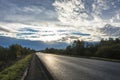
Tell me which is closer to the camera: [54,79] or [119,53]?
[54,79]

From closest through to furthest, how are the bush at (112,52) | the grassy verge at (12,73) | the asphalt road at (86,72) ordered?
the asphalt road at (86,72)
the grassy verge at (12,73)
the bush at (112,52)

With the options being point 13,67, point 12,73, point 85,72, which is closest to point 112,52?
point 13,67

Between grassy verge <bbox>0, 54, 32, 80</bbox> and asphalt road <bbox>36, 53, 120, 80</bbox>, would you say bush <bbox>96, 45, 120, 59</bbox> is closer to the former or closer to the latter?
asphalt road <bbox>36, 53, 120, 80</bbox>

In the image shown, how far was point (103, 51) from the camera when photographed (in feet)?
196

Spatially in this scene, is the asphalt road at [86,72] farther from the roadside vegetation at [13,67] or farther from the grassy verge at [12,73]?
the roadside vegetation at [13,67]

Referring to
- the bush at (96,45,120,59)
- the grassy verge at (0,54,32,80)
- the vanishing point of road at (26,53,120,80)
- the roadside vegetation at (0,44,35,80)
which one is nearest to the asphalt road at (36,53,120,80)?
the vanishing point of road at (26,53,120,80)

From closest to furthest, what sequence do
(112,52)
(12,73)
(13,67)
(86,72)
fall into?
(86,72)
(12,73)
(13,67)
(112,52)

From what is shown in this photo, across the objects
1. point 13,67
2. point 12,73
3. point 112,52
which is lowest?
point 12,73

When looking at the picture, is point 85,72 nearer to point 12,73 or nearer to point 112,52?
point 12,73

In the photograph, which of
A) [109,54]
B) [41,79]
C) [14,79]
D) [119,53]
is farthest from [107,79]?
[109,54]

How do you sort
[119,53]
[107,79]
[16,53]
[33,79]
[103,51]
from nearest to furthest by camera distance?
1. [107,79]
2. [33,79]
3. [119,53]
4. [103,51]
5. [16,53]

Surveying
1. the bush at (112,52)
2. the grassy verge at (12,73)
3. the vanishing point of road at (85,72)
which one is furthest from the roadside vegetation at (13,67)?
the bush at (112,52)

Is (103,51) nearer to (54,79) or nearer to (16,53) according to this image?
(54,79)

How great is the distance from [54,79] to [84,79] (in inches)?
74.8
